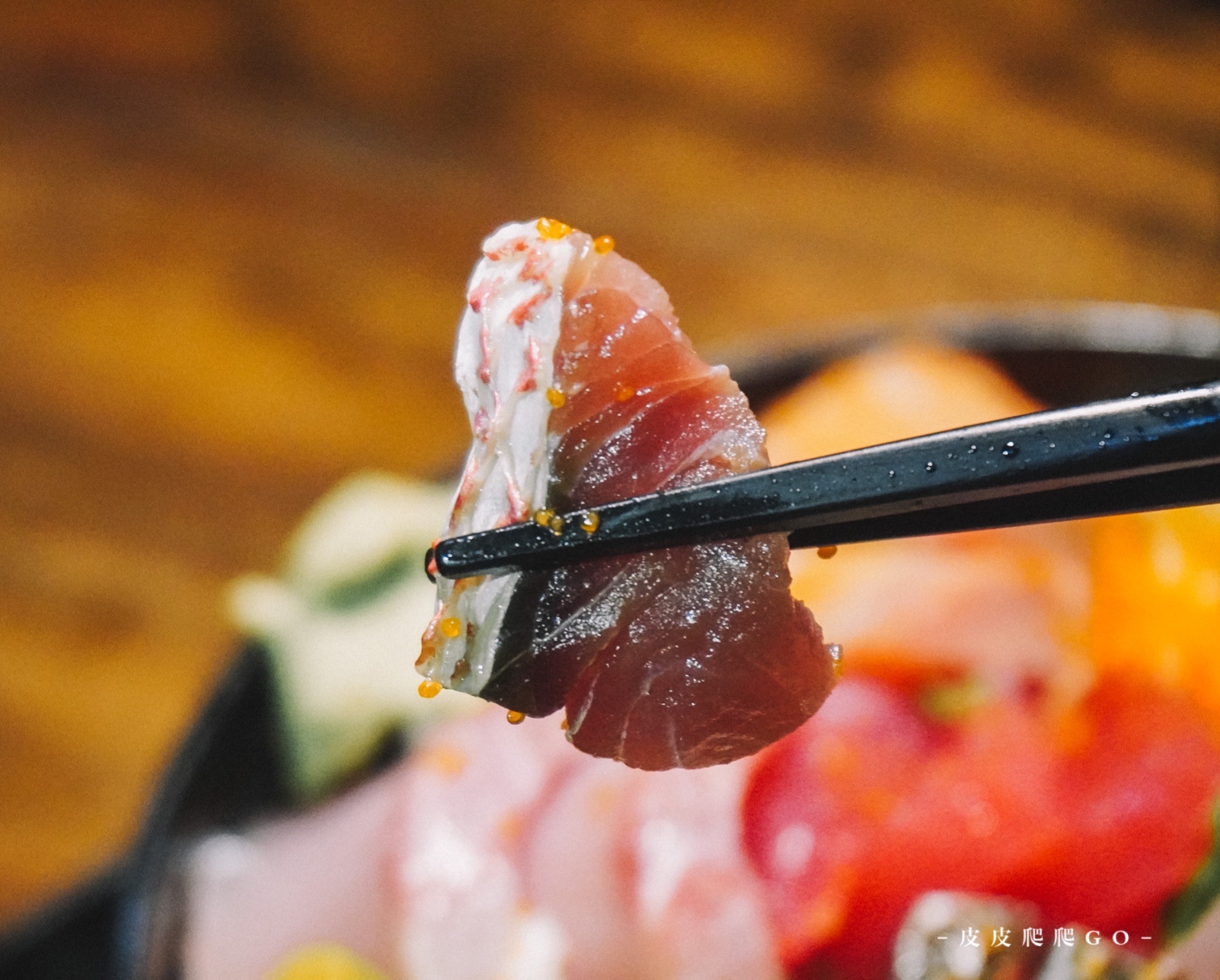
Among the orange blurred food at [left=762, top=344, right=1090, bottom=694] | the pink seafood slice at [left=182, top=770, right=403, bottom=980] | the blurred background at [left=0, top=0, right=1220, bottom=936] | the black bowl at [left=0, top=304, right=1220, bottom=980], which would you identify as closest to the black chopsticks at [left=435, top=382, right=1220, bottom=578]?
the orange blurred food at [left=762, top=344, right=1090, bottom=694]

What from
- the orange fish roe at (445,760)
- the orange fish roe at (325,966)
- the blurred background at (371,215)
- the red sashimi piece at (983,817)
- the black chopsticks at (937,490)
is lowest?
the orange fish roe at (325,966)

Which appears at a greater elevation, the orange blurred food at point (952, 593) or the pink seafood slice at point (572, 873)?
the orange blurred food at point (952, 593)

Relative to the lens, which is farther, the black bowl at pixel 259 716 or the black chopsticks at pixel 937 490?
the black bowl at pixel 259 716

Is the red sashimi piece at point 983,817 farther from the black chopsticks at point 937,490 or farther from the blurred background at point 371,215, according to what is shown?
the blurred background at point 371,215

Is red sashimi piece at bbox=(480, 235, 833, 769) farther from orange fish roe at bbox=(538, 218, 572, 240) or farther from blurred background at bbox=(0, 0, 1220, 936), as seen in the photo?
blurred background at bbox=(0, 0, 1220, 936)

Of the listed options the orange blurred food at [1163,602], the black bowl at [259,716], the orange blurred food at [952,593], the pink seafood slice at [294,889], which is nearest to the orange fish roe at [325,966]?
the pink seafood slice at [294,889]

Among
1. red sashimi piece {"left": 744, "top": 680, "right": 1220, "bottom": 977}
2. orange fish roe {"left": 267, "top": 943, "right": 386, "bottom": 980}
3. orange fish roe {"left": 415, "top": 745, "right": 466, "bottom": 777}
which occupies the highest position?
orange fish roe {"left": 415, "top": 745, "right": 466, "bottom": 777}

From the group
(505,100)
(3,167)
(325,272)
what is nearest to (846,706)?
(325,272)

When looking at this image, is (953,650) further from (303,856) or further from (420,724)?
(303,856)
